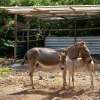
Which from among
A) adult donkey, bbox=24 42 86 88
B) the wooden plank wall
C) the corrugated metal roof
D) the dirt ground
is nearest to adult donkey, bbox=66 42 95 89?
adult donkey, bbox=24 42 86 88

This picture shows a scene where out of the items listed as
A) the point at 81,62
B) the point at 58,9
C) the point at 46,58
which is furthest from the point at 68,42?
the point at 81,62

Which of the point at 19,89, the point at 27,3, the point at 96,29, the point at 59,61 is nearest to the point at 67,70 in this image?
the point at 59,61

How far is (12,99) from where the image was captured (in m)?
9.62

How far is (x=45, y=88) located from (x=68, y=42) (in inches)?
382

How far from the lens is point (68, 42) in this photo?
20391 millimetres

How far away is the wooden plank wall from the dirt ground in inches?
269

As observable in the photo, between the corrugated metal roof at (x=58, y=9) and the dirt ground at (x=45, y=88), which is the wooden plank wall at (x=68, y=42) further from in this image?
the dirt ground at (x=45, y=88)

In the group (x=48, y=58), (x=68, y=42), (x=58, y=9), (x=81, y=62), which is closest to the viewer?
(x=81, y=62)

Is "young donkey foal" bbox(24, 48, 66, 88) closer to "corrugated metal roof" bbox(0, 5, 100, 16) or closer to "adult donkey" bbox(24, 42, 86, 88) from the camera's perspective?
"adult donkey" bbox(24, 42, 86, 88)

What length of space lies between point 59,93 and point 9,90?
58.6 inches

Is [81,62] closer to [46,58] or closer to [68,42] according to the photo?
A: [46,58]

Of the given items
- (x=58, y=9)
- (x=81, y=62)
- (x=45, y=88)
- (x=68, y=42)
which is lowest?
(x=68, y=42)

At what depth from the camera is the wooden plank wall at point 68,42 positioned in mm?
20031

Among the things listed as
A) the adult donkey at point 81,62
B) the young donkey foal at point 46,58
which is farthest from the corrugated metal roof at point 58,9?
the adult donkey at point 81,62
